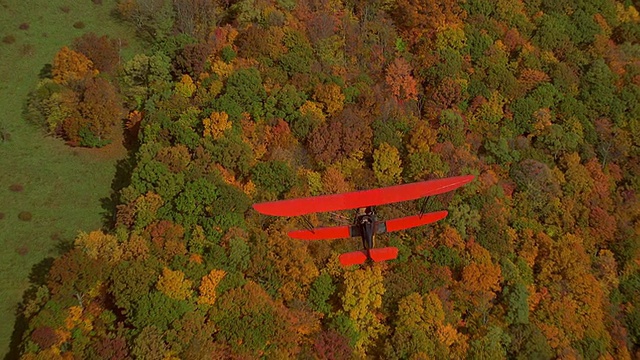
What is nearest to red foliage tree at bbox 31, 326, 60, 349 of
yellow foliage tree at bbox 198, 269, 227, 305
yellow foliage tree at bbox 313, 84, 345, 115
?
yellow foliage tree at bbox 198, 269, 227, 305

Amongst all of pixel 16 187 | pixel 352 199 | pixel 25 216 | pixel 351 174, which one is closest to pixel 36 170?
pixel 16 187

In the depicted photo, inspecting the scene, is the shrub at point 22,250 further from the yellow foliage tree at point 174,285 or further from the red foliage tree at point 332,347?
the red foliage tree at point 332,347

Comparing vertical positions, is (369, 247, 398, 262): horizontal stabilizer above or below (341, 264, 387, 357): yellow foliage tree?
above

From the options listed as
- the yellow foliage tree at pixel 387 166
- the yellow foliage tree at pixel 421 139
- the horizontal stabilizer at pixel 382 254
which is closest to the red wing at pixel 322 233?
the horizontal stabilizer at pixel 382 254

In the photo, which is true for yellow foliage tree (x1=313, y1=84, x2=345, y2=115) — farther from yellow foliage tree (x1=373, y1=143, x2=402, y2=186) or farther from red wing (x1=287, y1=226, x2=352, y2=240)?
red wing (x1=287, y1=226, x2=352, y2=240)

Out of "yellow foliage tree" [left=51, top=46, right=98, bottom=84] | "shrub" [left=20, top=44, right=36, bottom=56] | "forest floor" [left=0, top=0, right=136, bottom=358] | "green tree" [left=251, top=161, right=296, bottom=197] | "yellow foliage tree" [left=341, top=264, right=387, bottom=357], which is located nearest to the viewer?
"yellow foliage tree" [left=341, top=264, right=387, bottom=357]
